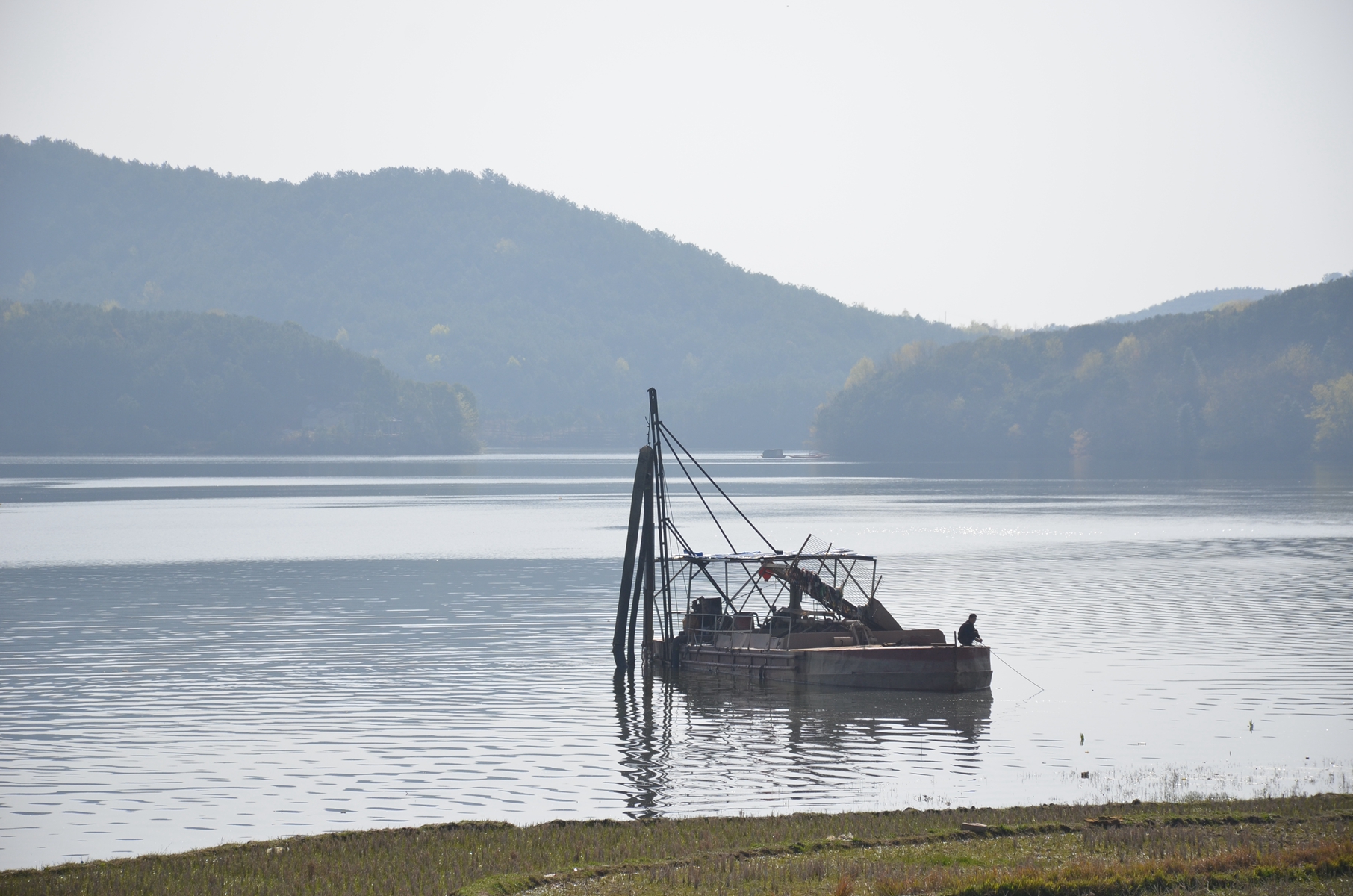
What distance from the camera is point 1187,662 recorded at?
4269cm

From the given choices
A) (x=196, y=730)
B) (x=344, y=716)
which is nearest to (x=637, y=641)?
(x=344, y=716)

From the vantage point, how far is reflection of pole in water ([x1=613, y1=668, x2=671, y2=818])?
2623 centimetres

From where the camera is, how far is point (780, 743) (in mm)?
31500

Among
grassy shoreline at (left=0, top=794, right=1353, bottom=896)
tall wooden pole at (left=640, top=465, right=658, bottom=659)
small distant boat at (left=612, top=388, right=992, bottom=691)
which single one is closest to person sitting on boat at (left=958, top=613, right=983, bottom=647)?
small distant boat at (left=612, top=388, right=992, bottom=691)

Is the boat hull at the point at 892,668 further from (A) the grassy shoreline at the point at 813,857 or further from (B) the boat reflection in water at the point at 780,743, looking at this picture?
(A) the grassy shoreline at the point at 813,857

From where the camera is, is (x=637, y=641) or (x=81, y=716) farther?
(x=637, y=641)

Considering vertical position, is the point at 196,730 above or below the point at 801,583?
below

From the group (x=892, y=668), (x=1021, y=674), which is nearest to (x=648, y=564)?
(x=892, y=668)

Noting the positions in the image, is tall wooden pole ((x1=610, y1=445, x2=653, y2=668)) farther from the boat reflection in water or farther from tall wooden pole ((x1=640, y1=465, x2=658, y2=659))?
the boat reflection in water

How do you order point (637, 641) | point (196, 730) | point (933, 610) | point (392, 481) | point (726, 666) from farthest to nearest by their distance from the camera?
point (392, 481), point (933, 610), point (637, 641), point (726, 666), point (196, 730)

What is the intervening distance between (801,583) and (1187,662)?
38.6 ft

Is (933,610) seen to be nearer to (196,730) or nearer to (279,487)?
(196,730)

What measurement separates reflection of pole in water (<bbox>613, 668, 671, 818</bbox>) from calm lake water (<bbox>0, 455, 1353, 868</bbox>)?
0.43 feet

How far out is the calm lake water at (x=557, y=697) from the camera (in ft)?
86.8
